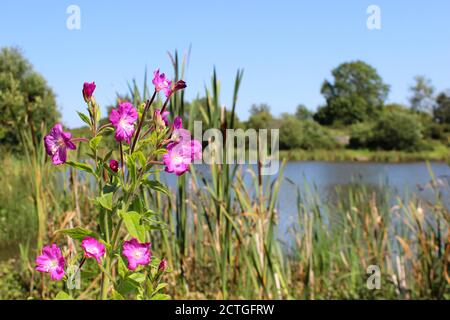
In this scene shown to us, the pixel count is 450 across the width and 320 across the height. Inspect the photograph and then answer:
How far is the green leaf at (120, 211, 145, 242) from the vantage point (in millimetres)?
847

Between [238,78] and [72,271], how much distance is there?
1.44 meters

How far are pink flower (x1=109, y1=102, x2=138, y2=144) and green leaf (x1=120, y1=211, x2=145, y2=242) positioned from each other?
140 millimetres

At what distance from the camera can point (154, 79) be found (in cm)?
89

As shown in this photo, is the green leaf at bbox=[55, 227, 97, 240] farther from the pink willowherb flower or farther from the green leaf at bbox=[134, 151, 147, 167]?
the pink willowherb flower

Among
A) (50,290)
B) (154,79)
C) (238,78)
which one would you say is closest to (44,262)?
(154,79)

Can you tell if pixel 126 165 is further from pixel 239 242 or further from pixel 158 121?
pixel 239 242

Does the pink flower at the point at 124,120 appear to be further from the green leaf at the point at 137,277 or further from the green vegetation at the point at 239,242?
the green vegetation at the point at 239,242

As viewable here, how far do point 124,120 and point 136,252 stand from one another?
0.25 meters

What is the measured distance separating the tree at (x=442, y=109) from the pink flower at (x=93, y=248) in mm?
41902

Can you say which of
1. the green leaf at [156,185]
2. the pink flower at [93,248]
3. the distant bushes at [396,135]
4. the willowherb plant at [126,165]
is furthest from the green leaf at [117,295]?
the distant bushes at [396,135]

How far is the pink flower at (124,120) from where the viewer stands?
2.74 feet

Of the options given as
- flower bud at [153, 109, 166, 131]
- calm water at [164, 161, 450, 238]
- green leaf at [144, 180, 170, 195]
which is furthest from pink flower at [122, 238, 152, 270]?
calm water at [164, 161, 450, 238]

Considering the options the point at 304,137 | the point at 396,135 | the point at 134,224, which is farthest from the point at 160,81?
the point at 396,135
